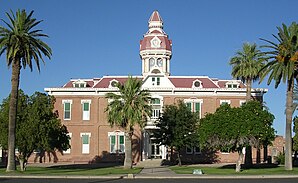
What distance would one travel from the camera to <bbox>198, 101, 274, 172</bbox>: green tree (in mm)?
45844

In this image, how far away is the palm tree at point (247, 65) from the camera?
55938 mm

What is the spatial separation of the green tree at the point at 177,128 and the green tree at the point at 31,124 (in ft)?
43.4

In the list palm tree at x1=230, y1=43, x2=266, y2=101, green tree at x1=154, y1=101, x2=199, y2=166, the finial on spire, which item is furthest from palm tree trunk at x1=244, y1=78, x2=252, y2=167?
the finial on spire

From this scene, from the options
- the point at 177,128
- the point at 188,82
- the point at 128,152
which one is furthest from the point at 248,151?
the point at 188,82

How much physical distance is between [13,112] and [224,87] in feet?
119

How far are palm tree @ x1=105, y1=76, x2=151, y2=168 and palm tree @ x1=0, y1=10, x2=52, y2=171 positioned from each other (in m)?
10.5

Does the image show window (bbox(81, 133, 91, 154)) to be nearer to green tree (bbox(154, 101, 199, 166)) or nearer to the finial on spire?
green tree (bbox(154, 101, 199, 166))

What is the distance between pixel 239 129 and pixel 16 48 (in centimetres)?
2182

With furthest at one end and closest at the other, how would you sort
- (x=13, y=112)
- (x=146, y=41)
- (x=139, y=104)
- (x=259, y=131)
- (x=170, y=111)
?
(x=146, y=41) → (x=170, y=111) → (x=139, y=104) → (x=259, y=131) → (x=13, y=112)

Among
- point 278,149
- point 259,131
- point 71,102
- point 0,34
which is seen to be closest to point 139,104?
point 259,131

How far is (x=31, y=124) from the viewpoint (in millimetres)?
47031

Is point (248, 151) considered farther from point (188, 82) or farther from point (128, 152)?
point (188, 82)

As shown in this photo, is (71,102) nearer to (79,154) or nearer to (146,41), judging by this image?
(79,154)

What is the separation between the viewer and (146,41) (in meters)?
77.6
